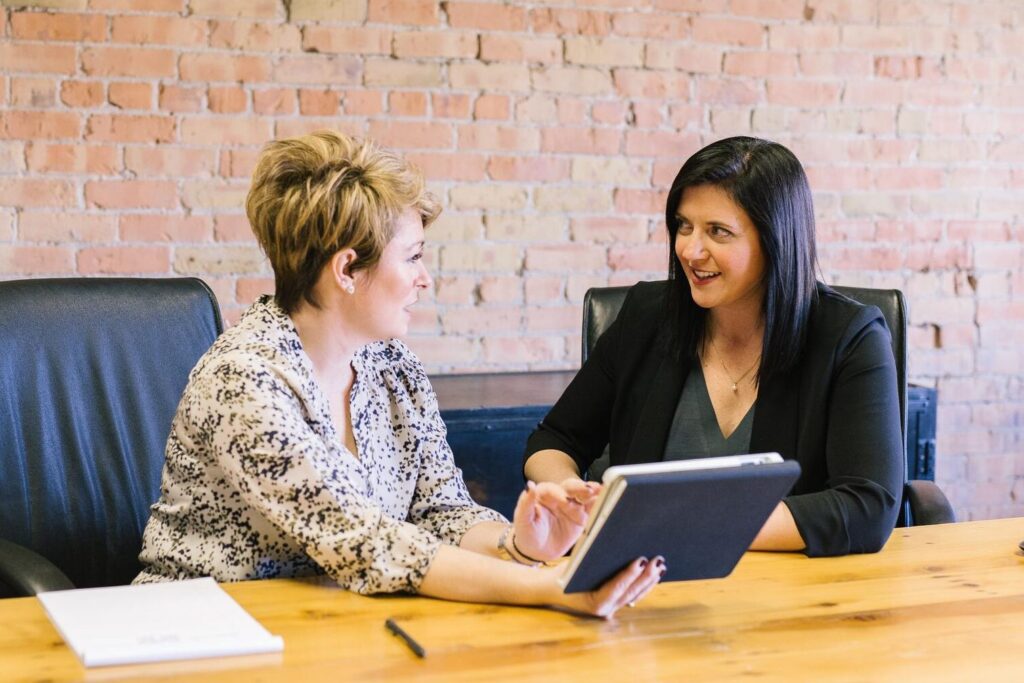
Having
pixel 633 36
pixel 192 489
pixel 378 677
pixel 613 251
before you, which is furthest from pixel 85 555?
pixel 633 36

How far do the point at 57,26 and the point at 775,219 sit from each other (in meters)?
1.68

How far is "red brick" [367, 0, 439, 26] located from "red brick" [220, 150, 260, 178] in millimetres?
437

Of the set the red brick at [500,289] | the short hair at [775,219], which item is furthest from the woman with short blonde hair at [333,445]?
the red brick at [500,289]

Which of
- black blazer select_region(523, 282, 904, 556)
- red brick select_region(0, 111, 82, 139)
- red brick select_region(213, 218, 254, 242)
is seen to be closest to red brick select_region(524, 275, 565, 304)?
red brick select_region(213, 218, 254, 242)

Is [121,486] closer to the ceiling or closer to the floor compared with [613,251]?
closer to the floor

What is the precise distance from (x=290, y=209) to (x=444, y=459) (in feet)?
1.49

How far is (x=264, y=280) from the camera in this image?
2.99 m

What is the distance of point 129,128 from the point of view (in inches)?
112

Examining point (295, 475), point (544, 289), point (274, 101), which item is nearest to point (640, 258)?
point (544, 289)

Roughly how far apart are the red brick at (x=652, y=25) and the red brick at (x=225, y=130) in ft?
3.05

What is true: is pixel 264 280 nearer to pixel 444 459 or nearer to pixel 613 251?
pixel 613 251

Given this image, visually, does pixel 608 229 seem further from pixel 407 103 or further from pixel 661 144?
pixel 407 103

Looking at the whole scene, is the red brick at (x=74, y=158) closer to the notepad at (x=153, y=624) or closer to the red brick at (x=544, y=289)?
the red brick at (x=544, y=289)

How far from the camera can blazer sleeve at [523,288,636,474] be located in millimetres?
2189
